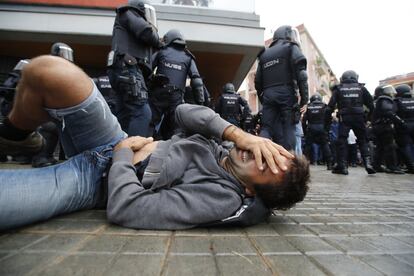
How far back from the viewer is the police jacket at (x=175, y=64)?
4.05 meters

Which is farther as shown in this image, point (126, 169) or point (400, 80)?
point (400, 80)

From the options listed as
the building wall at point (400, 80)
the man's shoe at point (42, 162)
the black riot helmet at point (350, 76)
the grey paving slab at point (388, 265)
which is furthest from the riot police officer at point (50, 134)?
the building wall at point (400, 80)

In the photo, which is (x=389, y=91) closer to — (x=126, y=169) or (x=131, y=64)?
(x=131, y=64)

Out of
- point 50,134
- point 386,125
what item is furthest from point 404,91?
point 50,134

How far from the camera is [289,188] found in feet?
4.58

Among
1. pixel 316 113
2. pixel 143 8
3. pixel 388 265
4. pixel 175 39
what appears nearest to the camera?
pixel 388 265

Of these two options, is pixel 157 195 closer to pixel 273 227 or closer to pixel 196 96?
pixel 273 227

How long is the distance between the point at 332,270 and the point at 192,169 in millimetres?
773

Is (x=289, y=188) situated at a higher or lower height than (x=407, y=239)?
higher

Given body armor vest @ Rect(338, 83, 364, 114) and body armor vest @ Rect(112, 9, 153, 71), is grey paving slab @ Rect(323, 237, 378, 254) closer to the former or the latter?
body armor vest @ Rect(112, 9, 153, 71)

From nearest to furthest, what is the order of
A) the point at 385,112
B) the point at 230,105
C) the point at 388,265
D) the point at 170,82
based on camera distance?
the point at 388,265 → the point at 170,82 → the point at 385,112 → the point at 230,105

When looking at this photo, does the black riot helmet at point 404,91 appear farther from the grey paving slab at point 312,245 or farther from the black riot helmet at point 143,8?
the grey paving slab at point 312,245

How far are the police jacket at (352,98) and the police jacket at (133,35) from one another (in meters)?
3.95

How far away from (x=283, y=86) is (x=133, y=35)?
7.72ft
